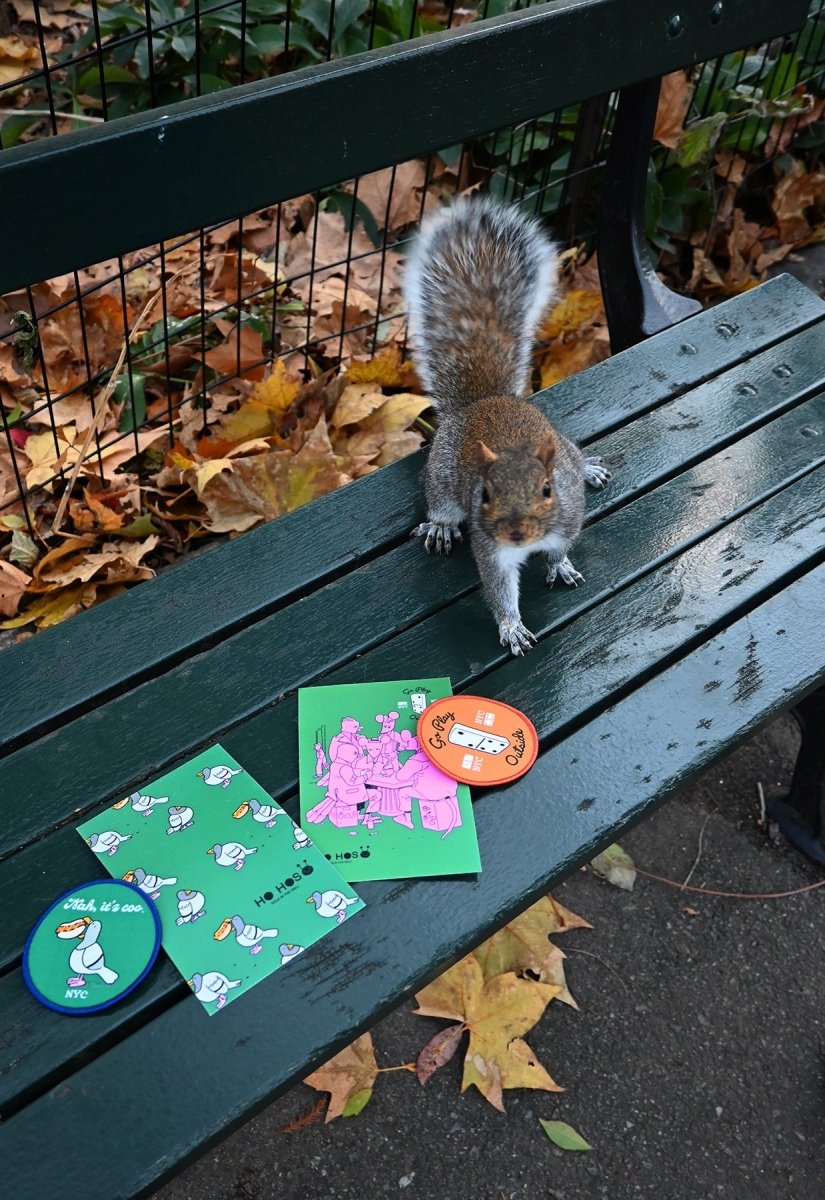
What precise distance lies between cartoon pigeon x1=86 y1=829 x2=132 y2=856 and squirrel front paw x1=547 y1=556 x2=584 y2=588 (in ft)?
2.23

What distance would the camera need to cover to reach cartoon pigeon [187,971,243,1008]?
101 centimetres

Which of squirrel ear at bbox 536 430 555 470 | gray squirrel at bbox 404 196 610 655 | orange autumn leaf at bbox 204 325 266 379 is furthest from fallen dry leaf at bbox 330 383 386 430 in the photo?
squirrel ear at bbox 536 430 555 470

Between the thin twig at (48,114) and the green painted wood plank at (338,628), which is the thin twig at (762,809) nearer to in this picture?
the green painted wood plank at (338,628)

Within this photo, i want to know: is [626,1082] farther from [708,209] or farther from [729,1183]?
[708,209]

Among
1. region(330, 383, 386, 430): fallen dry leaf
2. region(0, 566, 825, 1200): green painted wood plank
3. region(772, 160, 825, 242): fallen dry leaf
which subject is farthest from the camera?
region(772, 160, 825, 242): fallen dry leaf

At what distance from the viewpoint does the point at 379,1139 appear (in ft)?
5.04

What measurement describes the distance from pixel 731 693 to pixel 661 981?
2.08 ft

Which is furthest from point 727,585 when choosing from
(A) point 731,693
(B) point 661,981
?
(B) point 661,981

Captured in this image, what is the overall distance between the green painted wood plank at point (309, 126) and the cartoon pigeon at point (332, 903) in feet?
2.49

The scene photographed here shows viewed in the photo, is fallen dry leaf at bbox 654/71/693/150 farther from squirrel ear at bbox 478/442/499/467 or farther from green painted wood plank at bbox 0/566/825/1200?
green painted wood plank at bbox 0/566/825/1200

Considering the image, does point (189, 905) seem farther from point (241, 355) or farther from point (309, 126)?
point (241, 355)

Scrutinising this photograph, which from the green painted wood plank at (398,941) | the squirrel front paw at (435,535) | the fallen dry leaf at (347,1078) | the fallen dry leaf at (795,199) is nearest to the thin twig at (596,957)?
the fallen dry leaf at (347,1078)

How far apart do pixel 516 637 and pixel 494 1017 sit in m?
0.63

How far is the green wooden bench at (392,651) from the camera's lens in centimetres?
98
